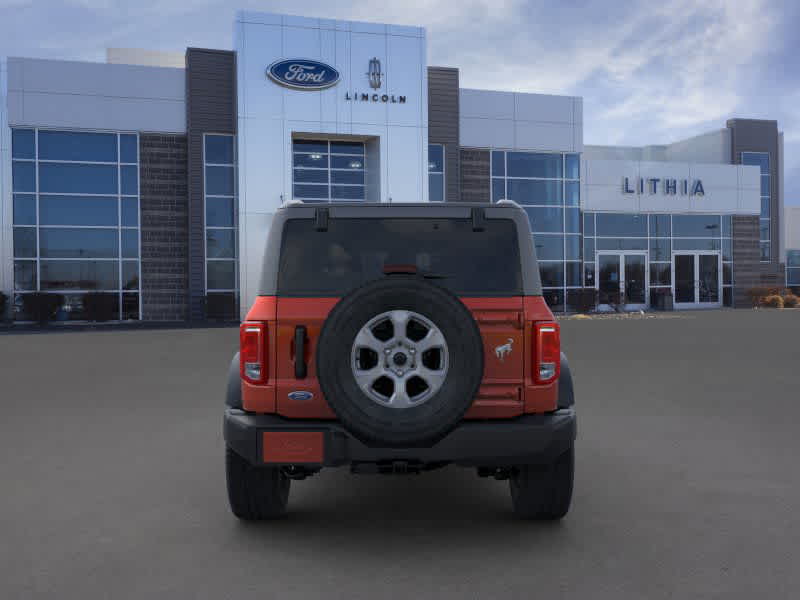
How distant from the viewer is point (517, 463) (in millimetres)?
3883

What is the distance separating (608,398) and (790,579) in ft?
17.8

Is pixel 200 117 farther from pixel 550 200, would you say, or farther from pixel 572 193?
A: pixel 572 193

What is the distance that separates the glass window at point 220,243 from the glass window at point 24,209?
20.0 feet

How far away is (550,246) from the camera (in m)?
32.6

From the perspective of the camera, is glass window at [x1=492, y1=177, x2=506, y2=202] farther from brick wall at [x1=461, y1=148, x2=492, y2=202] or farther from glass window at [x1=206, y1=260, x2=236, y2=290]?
glass window at [x1=206, y1=260, x2=236, y2=290]

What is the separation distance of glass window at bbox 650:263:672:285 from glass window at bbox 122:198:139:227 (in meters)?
24.1

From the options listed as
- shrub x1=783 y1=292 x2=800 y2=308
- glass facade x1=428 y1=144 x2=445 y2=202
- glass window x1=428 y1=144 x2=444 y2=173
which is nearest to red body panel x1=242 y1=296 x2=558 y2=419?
glass facade x1=428 y1=144 x2=445 y2=202

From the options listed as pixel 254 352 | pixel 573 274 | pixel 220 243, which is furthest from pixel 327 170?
pixel 254 352

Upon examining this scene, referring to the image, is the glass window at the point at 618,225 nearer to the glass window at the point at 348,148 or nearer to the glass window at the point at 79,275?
the glass window at the point at 348,148

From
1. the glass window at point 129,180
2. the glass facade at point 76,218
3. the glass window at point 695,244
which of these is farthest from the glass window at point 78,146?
the glass window at point 695,244

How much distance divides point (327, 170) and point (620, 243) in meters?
15.4

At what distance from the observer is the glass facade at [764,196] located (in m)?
40.9

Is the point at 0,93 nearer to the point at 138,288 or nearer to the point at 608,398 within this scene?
the point at 138,288

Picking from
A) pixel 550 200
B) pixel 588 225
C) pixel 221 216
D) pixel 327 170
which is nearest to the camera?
pixel 221 216
